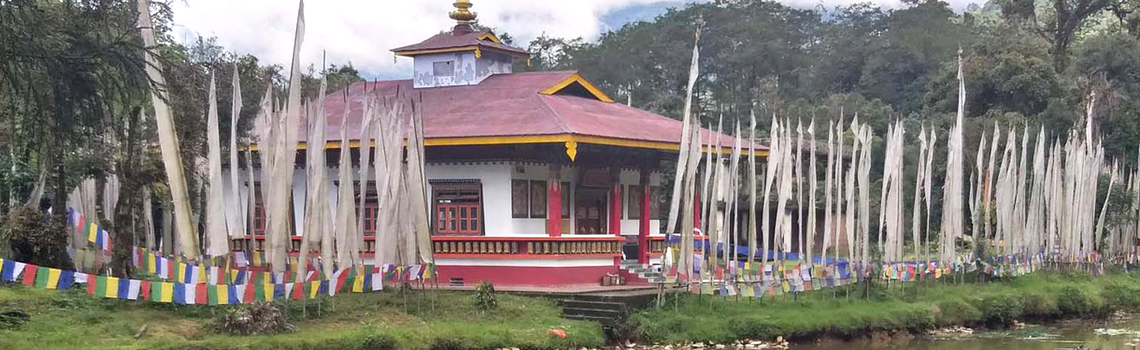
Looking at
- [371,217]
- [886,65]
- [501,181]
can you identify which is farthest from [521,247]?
[886,65]

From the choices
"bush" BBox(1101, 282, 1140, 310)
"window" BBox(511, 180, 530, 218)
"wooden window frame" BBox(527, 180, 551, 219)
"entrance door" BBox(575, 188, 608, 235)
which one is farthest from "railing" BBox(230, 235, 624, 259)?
"bush" BBox(1101, 282, 1140, 310)

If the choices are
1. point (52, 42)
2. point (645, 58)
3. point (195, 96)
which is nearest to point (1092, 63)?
point (645, 58)

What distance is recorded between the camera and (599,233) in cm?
2838

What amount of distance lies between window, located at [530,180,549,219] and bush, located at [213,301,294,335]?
8.62 meters

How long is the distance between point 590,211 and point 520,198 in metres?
2.44

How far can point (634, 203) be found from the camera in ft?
96.9

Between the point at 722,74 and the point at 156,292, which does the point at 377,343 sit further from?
the point at 722,74

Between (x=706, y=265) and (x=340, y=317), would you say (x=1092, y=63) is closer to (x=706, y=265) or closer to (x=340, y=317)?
(x=706, y=265)

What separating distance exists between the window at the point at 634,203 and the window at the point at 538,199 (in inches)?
123

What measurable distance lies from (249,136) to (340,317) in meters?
9.18

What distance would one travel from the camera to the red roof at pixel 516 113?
2566cm

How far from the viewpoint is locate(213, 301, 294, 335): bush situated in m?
18.1

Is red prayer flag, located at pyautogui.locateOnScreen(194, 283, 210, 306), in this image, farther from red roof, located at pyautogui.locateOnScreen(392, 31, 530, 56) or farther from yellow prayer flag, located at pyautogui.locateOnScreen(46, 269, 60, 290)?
red roof, located at pyautogui.locateOnScreen(392, 31, 530, 56)

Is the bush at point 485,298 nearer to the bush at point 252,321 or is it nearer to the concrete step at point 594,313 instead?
the concrete step at point 594,313
